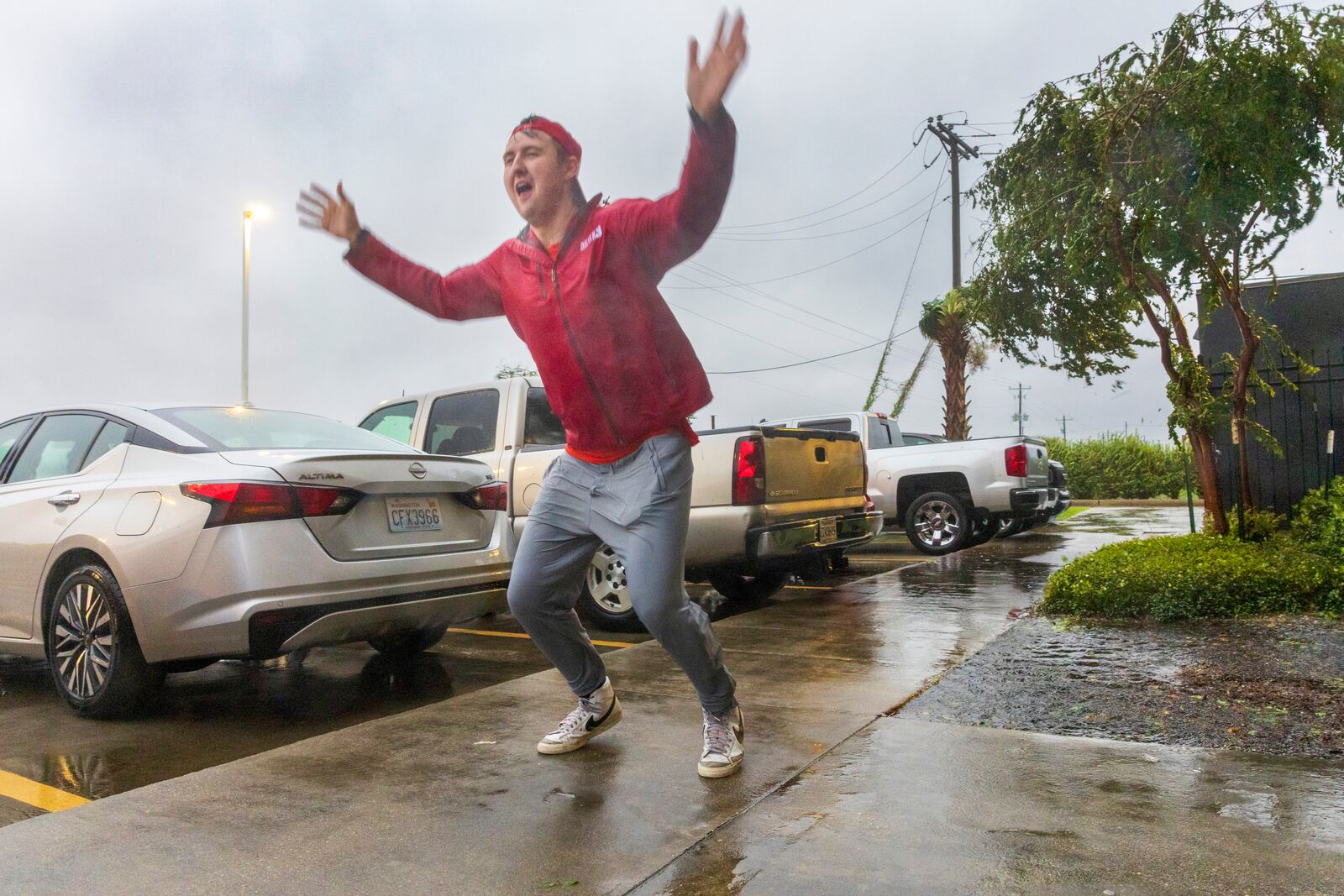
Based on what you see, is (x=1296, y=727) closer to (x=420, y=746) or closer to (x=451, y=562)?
(x=420, y=746)

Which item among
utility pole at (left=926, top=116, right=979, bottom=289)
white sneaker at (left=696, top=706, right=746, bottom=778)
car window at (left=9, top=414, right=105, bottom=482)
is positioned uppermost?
utility pole at (left=926, top=116, right=979, bottom=289)

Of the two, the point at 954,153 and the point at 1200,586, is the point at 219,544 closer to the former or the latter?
the point at 1200,586

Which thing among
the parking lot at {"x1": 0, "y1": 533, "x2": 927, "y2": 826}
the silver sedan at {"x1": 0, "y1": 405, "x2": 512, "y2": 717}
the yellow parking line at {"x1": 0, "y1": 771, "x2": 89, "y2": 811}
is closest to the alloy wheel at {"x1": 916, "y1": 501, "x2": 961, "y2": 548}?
the parking lot at {"x1": 0, "y1": 533, "x2": 927, "y2": 826}

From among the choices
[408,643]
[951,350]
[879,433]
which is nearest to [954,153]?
[951,350]

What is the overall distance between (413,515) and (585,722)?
1.73 metres

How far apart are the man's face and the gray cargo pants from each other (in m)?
0.82

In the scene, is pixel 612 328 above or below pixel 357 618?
above

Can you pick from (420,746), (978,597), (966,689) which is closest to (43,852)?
(420,746)

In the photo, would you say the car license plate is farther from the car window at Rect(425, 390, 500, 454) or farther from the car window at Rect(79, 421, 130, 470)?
the car window at Rect(425, 390, 500, 454)

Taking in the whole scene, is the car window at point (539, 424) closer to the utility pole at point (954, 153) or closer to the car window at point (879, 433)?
the car window at point (879, 433)

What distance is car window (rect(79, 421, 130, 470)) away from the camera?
205 inches

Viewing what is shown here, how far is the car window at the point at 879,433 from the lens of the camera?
535 inches

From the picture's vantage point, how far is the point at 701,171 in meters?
2.85

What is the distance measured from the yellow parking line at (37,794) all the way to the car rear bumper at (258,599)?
2.65 ft
